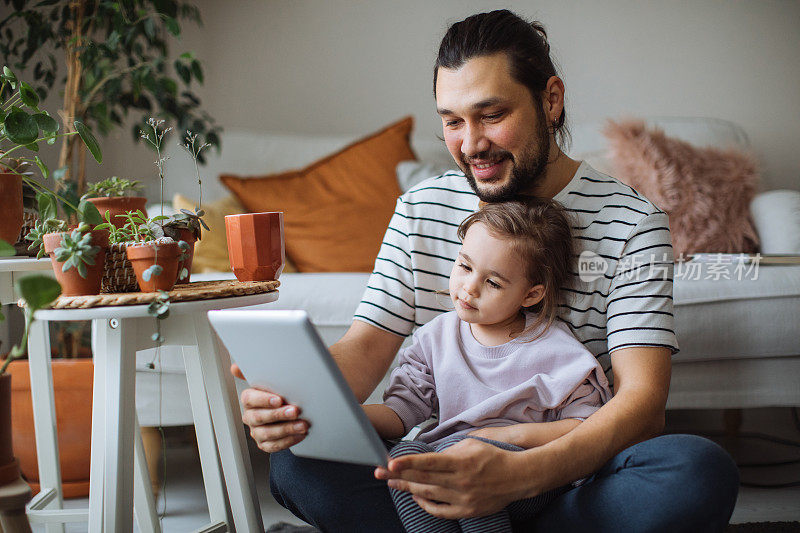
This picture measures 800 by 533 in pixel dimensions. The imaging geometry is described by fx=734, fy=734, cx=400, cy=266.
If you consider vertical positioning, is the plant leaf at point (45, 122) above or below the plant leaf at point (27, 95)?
below

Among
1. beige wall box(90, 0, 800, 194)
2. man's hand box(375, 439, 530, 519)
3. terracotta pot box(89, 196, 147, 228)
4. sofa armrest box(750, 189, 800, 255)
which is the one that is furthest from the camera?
beige wall box(90, 0, 800, 194)

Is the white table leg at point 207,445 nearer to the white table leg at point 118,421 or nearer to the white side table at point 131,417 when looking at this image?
the white side table at point 131,417

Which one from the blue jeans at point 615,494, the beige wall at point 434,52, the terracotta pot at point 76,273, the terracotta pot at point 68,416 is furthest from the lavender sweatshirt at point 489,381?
the beige wall at point 434,52

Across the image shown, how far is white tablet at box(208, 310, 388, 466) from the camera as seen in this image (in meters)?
0.79

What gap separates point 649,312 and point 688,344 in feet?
2.36

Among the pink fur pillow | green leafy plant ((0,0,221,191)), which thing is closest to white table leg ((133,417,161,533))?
green leafy plant ((0,0,221,191))

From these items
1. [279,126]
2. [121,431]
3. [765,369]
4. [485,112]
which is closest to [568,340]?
[485,112]

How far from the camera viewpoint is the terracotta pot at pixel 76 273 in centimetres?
97

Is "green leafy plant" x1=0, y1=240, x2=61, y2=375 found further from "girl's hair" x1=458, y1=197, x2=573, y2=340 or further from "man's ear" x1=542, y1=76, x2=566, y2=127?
"man's ear" x1=542, y1=76, x2=566, y2=127

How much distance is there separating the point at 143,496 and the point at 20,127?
26.6 inches

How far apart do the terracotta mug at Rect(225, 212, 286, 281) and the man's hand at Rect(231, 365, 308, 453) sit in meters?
0.23

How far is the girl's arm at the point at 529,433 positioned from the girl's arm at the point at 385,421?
139 millimetres

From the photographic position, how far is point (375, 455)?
34.0 inches

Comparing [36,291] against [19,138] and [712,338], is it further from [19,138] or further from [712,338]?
[712,338]
